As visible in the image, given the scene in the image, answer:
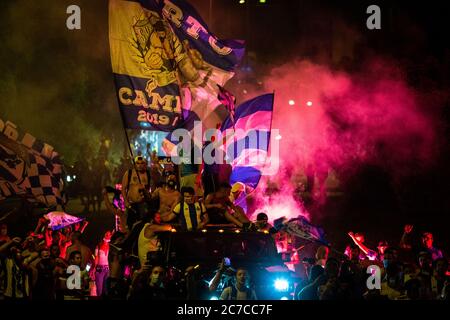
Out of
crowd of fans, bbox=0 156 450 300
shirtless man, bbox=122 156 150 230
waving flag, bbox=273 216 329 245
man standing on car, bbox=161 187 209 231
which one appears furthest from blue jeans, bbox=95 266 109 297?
waving flag, bbox=273 216 329 245

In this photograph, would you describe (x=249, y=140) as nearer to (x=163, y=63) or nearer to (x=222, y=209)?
(x=163, y=63)

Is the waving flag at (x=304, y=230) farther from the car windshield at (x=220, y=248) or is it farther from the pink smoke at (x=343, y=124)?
A: the pink smoke at (x=343, y=124)

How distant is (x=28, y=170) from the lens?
13141 mm

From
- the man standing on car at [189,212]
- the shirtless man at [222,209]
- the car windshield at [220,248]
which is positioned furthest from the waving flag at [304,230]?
the car windshield at [220,248]

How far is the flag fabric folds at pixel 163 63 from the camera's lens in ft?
42.8

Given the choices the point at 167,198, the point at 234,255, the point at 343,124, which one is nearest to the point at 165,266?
the point at 234,255

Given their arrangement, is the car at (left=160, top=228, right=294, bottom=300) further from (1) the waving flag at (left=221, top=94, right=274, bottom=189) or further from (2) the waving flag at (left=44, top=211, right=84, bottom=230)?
(1) the waving flag at (left=221, top=94, right=274, bottom=189)

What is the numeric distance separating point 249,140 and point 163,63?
3.02 meters

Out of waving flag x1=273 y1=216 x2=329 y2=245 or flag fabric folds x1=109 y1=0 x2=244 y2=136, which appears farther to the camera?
waving flag x1=273 y1=216 x2=329 y2=245

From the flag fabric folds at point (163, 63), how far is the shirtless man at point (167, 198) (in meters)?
1.75

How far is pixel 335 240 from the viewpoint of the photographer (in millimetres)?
21500

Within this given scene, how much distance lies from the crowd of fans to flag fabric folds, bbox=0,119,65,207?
70cm

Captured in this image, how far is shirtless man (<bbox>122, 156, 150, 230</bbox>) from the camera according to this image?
11828mm

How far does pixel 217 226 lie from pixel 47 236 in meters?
4.55
